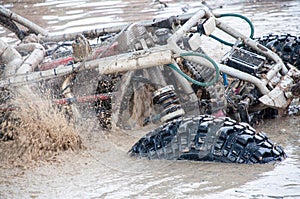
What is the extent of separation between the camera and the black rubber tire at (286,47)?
232 inches

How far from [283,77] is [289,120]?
40 centimetres

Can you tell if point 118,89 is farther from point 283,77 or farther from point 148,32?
point 283,77

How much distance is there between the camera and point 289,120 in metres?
5.39

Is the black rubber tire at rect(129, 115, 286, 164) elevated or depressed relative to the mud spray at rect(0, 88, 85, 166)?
depressed

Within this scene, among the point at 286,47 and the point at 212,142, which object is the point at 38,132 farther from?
the point at 286,47

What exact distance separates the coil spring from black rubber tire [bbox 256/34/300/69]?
59.2 inches

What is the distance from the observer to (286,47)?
233 inches

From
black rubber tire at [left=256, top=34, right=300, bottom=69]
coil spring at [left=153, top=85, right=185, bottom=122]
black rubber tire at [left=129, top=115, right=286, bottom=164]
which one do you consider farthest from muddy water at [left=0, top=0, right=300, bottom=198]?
black rubber tire at [left=256, top=34, right=300, bottom=69]

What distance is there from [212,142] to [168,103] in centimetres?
71

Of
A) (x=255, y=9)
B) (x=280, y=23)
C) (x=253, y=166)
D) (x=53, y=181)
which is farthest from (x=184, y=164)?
(x=255, y=9)

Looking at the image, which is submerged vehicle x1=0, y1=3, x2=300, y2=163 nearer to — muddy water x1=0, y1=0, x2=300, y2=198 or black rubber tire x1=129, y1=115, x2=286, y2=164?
black rubber tire x1=129, y1=115, x2=286, y2=164

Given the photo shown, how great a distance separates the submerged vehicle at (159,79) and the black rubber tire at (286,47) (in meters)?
0.30

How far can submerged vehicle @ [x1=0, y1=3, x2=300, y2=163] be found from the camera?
487cm

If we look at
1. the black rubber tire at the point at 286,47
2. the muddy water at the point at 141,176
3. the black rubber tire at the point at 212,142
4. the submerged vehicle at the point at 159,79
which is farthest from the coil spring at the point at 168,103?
the black rubber tire at the point at 286,47
